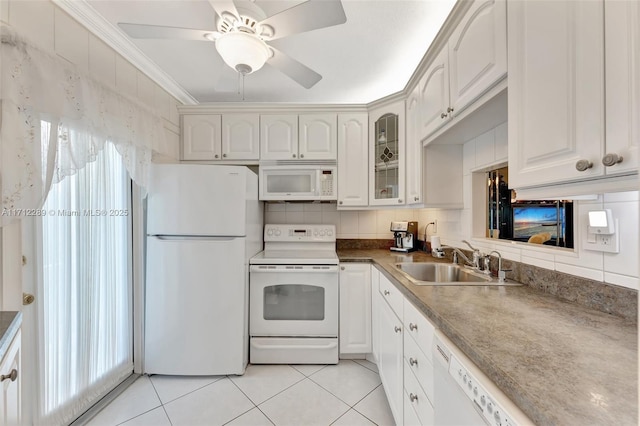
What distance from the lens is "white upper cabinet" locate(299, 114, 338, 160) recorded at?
2412mm

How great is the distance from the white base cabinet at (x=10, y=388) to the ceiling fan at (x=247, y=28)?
134 cm

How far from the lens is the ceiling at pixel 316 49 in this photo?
1.48 m

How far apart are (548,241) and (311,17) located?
5.21ft

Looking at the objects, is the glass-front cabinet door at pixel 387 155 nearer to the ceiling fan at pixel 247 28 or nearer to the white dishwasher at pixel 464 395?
the ceiling fan at pixel 247 28

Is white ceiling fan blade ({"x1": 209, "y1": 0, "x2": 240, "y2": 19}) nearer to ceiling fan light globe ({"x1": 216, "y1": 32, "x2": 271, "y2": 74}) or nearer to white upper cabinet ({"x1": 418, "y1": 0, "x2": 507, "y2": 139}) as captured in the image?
Answer: ceiling fan light globe ({"x1": 216, "y1": 32, "x2": 271, "y2": 74})

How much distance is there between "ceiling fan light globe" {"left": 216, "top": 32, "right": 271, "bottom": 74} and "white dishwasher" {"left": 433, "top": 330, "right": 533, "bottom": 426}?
1.52 metres

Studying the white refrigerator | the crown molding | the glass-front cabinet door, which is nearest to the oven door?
the white refrigerator

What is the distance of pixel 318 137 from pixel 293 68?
3.06 ft

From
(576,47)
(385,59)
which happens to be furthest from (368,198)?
(576,47)

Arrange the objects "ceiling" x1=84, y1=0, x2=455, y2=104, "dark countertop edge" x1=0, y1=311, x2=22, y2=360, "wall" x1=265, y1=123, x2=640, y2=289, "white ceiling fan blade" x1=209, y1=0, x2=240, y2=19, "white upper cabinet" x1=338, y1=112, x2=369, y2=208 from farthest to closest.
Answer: "white upper cabinet" x1=338, y1=112, x2=369, y2=208
"ceiling" x1=84, y1=0, x2=455, y2=104
"white ceiling fan blade" x1=209, y1=0, x2=240, y2=19
"wall" x1=265, y1=123, x2=640, y2=289
"dark countertop edge" x1=0, y1=311, x2=22, y2=360

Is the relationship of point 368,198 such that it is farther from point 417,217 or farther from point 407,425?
point 407,425

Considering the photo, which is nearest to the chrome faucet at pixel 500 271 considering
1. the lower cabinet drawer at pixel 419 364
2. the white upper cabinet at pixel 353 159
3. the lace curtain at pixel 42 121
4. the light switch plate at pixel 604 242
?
the light switch plate at pixel 604 242

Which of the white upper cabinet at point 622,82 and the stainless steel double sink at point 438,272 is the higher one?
the white upper cabinet at point 622,82

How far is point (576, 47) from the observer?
0.69 m
